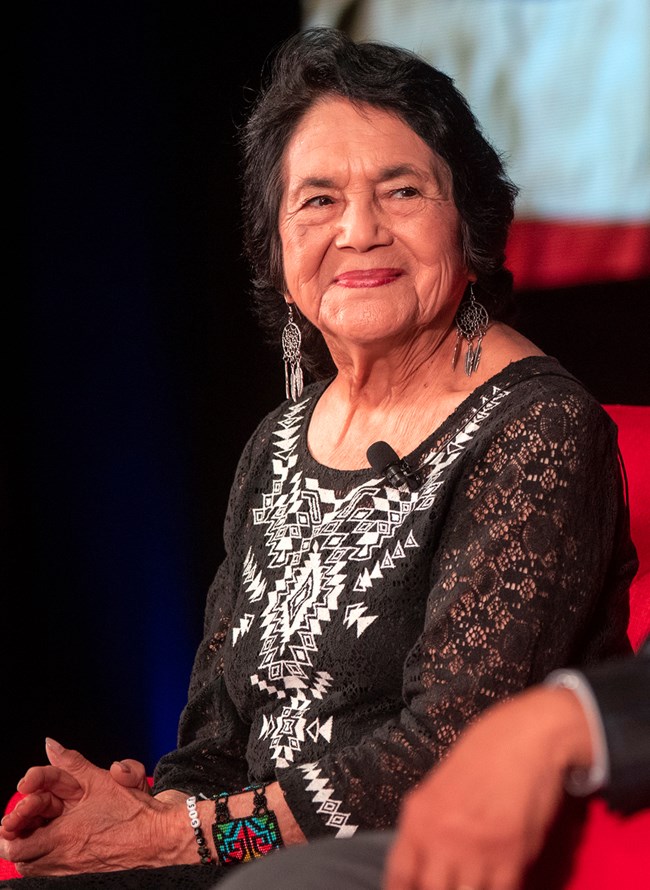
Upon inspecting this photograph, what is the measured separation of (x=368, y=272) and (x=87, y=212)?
1.57m

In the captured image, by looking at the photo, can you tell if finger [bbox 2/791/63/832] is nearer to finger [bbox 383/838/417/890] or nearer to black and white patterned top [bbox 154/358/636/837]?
black and white patterned top [bbox 154/358/636/837]

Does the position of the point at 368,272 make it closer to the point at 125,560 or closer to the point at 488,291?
the point at 488,291

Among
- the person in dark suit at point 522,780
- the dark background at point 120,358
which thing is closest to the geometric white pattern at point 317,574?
the person in dark suit at point 522,780

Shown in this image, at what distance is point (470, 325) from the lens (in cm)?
167

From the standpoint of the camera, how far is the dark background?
293cm

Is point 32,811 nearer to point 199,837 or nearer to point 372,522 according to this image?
point 199,837

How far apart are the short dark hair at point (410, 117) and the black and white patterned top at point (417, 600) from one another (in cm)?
26

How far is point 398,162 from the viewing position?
5.26 feet

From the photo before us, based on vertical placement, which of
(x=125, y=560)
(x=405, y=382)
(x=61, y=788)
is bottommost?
(x=125, y=560)

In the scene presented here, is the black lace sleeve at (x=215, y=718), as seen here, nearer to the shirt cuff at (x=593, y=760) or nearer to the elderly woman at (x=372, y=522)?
the elderly woman at (x=372, y=522)

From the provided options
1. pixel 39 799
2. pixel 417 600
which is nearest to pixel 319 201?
pixel 417 600

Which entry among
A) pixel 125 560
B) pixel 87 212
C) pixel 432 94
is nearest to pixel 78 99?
pixel 87 212

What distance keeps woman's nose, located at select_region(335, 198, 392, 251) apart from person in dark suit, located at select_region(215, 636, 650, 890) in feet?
3.19

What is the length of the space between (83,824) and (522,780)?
898 millimetres
